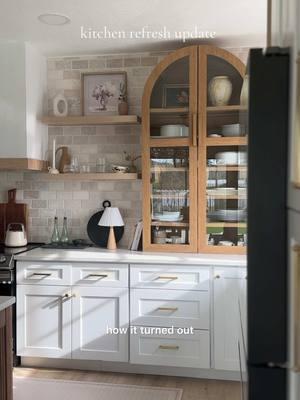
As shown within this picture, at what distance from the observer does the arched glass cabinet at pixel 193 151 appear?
333 cm

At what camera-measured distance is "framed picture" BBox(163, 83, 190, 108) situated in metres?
3.39

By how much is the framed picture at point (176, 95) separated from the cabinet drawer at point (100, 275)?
48.5 inches

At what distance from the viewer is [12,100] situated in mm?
3562

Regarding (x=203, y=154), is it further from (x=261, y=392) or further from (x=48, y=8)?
(x=261, y=392)

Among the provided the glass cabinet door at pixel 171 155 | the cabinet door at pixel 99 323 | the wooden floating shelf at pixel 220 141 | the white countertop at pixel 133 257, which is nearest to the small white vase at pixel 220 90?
the glass cabinet door at pixel 171 155

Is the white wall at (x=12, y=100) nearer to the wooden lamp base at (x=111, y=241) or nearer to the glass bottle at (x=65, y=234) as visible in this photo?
the glass bottle at (x=65, y=234)

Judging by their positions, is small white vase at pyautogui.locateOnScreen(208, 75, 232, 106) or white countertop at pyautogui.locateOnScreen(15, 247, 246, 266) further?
small white vase at pyautogui.locateOnScreen(208, 75, 232, 106)

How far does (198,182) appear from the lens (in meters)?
3.35

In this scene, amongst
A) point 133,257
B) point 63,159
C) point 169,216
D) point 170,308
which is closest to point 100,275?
point 133,257

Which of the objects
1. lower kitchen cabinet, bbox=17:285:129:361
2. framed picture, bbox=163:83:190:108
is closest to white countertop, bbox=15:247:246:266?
lower kitchen cabinet, bbox=17:285:129:361

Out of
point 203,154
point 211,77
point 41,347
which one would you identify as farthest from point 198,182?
point 41,347

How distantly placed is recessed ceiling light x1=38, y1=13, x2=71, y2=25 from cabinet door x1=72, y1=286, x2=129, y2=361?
182 centimetres

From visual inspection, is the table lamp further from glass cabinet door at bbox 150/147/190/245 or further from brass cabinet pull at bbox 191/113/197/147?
brass cabinet pull at bbox 191/113/197/147

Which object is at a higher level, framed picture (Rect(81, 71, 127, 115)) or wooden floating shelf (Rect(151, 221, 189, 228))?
framed picture (Rect(81, 71, 127, 115))
